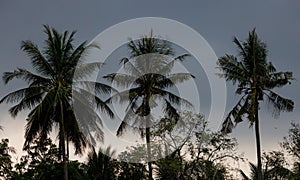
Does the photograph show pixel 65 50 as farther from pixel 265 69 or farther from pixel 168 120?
pixel 265 69

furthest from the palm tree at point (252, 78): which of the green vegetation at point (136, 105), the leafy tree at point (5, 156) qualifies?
the leafy tree at point (5, 156)

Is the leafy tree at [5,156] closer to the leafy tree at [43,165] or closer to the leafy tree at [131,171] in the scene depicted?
the leafy tree at [43,165]

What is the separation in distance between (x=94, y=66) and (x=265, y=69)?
29.7ft

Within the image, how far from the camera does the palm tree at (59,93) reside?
24.1 meters

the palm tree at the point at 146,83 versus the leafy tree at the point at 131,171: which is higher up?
the palm tree at the point at 146,83

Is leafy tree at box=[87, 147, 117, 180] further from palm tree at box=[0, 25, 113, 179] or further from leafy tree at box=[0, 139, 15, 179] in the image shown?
leafy tree at box=[0, 139, 15, 179]

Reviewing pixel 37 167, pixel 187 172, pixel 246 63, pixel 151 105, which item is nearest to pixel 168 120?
pixel 151 105

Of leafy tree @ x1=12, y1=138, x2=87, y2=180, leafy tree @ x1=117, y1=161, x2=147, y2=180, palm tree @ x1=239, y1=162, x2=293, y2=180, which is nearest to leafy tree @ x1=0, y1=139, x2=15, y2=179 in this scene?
leafy tree @ x1=12, y1=138, x2=87, y2=180

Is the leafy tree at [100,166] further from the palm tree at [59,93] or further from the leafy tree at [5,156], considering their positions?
the leafy tree at [5,156]

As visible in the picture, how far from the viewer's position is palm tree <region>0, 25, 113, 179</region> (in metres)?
24.1

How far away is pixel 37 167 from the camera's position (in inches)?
1198

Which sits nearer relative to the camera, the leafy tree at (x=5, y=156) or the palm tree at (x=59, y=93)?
the palm tree at (x=59, y=93)

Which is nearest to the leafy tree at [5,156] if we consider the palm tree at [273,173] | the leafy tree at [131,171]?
the leafy tree at [131,171]

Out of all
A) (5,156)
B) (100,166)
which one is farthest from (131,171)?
(5,156)
